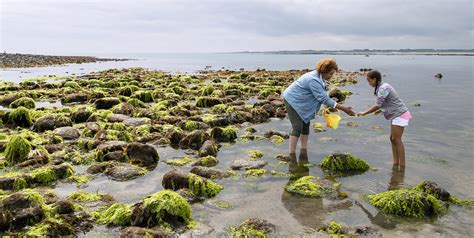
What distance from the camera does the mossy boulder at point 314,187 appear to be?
8.20m

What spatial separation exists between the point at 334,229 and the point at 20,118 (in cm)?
1359

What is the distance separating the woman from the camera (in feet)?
33.1

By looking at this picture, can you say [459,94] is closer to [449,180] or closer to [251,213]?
[449,180]

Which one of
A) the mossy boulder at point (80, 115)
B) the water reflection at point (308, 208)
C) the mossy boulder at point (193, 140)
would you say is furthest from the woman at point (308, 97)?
the mossy boulder at point (80, 115)

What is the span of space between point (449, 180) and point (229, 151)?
6.10 m

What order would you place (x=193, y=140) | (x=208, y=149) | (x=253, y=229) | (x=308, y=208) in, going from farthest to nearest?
(x=193, y=140)
(x=208, y=149)
(x=308, y=208)
(x=253, y=229)

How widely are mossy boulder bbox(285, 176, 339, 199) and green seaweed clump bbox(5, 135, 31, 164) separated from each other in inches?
285

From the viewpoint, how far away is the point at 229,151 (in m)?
12.0

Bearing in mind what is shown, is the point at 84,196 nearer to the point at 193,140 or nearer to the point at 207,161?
the point at 207,161

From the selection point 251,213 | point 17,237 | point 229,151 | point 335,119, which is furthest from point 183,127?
point 17,237

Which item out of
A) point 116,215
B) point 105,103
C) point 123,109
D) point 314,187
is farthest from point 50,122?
point 314,187

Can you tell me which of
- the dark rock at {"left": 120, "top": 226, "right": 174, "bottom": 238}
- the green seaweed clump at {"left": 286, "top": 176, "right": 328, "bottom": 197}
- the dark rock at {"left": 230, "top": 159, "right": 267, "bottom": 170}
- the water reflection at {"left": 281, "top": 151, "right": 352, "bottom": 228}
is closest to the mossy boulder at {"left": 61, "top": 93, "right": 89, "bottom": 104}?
the dark rock at {"left": 230, "top": 159, "right": 267, "bottom": 170}

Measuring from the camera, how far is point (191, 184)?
27.3ft

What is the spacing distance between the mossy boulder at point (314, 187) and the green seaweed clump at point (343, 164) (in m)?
1.15
